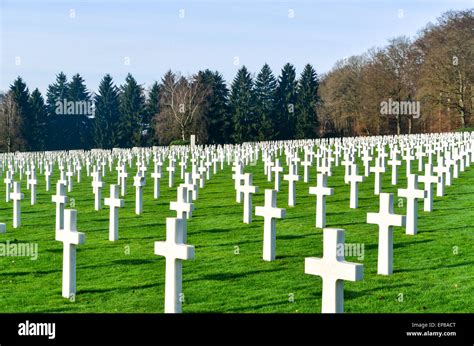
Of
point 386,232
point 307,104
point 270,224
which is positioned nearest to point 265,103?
point 307,104

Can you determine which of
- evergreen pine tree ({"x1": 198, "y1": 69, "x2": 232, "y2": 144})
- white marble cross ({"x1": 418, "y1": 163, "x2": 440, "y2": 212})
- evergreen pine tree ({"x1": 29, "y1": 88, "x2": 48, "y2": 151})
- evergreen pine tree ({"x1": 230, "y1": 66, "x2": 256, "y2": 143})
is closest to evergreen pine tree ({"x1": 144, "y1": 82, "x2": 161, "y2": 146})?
evergreen pine tree ({"x1": 230, "y1": 66, "x2": 256, "y2": 143})

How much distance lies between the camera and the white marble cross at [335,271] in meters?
6.24

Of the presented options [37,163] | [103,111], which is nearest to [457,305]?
[37,163]

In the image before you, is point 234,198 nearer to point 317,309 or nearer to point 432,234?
point 432,234

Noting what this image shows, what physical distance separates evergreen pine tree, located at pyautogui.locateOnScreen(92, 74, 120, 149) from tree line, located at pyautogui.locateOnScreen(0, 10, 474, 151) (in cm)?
11

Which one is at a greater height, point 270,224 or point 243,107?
point 243,107

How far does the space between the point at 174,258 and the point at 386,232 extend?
10.7 feet

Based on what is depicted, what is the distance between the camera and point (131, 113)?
6825cm

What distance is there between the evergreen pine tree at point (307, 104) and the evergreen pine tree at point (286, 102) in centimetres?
74

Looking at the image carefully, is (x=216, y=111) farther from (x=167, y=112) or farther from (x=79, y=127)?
(x=79, y=127)

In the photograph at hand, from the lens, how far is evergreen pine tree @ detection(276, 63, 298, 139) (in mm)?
64562

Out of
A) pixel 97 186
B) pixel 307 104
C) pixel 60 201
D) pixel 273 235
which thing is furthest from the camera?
pixel 307 104

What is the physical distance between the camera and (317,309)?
7562mm

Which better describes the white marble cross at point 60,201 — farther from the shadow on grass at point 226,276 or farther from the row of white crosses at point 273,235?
the shadow on grass at point 226,276
